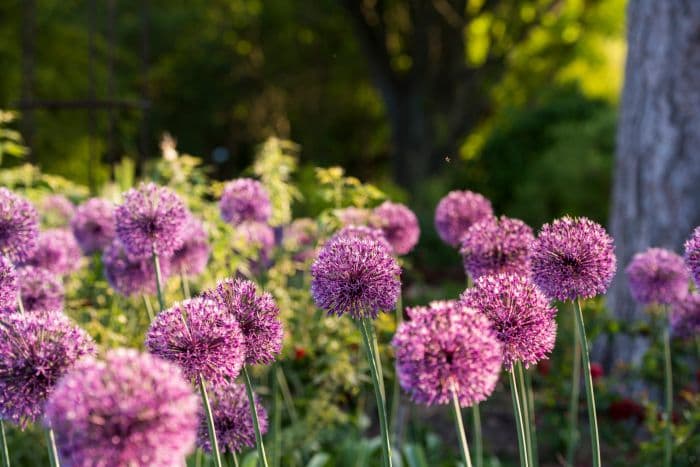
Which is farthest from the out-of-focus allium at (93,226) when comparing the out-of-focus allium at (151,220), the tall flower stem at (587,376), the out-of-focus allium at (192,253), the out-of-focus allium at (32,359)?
the tall flower stem at (587,376)

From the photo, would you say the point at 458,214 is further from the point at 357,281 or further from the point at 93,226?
the point at 93,226

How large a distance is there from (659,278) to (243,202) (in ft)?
6.00

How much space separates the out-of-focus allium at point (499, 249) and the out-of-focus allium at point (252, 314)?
0.84 m

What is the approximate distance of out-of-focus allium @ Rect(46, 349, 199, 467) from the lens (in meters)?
1.36

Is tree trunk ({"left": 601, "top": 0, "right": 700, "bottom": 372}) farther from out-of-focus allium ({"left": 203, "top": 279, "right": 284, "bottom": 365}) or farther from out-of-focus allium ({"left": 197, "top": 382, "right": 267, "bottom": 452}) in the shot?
out-of-focus allium ({"left": 203, "top": 279, "right": 284, "bottom": 365})

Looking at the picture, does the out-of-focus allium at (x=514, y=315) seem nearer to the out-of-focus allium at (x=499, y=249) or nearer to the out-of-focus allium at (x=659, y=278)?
the out-of-focus allium at (x=499, y=249)

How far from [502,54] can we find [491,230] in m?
17.2

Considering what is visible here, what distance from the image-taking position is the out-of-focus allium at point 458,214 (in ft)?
11.9

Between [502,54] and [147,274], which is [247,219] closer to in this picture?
[147,274]

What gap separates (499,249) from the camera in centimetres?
279

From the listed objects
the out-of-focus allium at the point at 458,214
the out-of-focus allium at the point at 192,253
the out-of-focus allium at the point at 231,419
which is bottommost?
the out-of-focus allium at the point at 231,419

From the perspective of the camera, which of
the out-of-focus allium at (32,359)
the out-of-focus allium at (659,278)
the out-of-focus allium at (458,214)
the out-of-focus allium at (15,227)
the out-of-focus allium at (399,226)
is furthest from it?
the out-of-focus allium at (399,226)

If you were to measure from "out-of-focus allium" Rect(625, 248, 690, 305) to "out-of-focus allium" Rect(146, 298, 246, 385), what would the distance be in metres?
1.87

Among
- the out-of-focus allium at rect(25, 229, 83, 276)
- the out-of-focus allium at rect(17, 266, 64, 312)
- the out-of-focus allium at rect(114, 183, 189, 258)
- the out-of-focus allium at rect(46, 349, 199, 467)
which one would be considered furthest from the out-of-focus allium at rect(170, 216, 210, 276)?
the out-of-focus allium at rect(46, 349, 199, 467)
